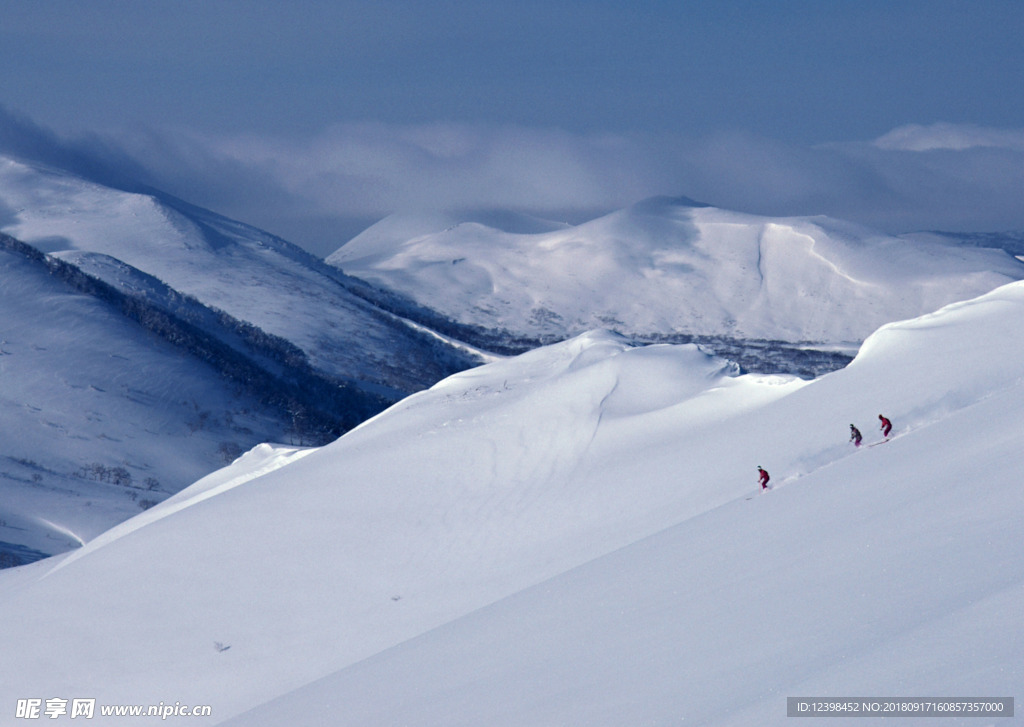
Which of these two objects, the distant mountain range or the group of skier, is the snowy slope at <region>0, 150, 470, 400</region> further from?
the group of skier

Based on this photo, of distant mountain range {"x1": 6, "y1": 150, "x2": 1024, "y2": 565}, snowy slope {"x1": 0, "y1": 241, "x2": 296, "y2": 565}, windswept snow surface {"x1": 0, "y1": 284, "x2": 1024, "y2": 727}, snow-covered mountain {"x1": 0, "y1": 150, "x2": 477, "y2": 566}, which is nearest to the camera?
windswept snow surface {"x1": 0, "y1": 284, "x2": 1024, "y2": 727}

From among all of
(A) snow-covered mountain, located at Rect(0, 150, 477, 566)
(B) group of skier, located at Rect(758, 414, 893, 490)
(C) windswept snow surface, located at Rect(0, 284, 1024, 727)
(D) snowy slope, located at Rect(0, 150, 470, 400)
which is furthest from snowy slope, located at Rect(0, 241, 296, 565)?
(B) group of skier, located at Rect(758, 414, 893, 490)

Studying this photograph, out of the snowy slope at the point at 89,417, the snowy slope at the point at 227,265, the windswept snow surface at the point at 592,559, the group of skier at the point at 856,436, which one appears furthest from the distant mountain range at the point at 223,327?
the group of skier at the point at 856,436

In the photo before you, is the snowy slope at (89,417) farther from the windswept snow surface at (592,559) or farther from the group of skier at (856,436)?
the group of skier at (856,436)

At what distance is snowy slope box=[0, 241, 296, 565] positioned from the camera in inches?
1813

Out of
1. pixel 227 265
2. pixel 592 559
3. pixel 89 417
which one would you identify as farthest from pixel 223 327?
pixel 592 559

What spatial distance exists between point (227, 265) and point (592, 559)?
424 feet

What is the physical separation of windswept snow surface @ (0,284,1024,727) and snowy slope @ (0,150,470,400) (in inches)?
2727

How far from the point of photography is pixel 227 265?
138250mm

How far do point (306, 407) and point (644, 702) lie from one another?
233 feet

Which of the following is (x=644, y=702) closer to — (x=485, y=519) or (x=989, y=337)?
(x=485, y=519)

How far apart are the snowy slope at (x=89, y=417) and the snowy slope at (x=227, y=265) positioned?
23.5 m

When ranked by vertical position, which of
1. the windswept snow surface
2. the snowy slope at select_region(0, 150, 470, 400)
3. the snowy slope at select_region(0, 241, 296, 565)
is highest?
the snowy slope at select_region(0, 150, 470, 400)

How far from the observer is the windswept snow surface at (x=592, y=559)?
25.4 feet
